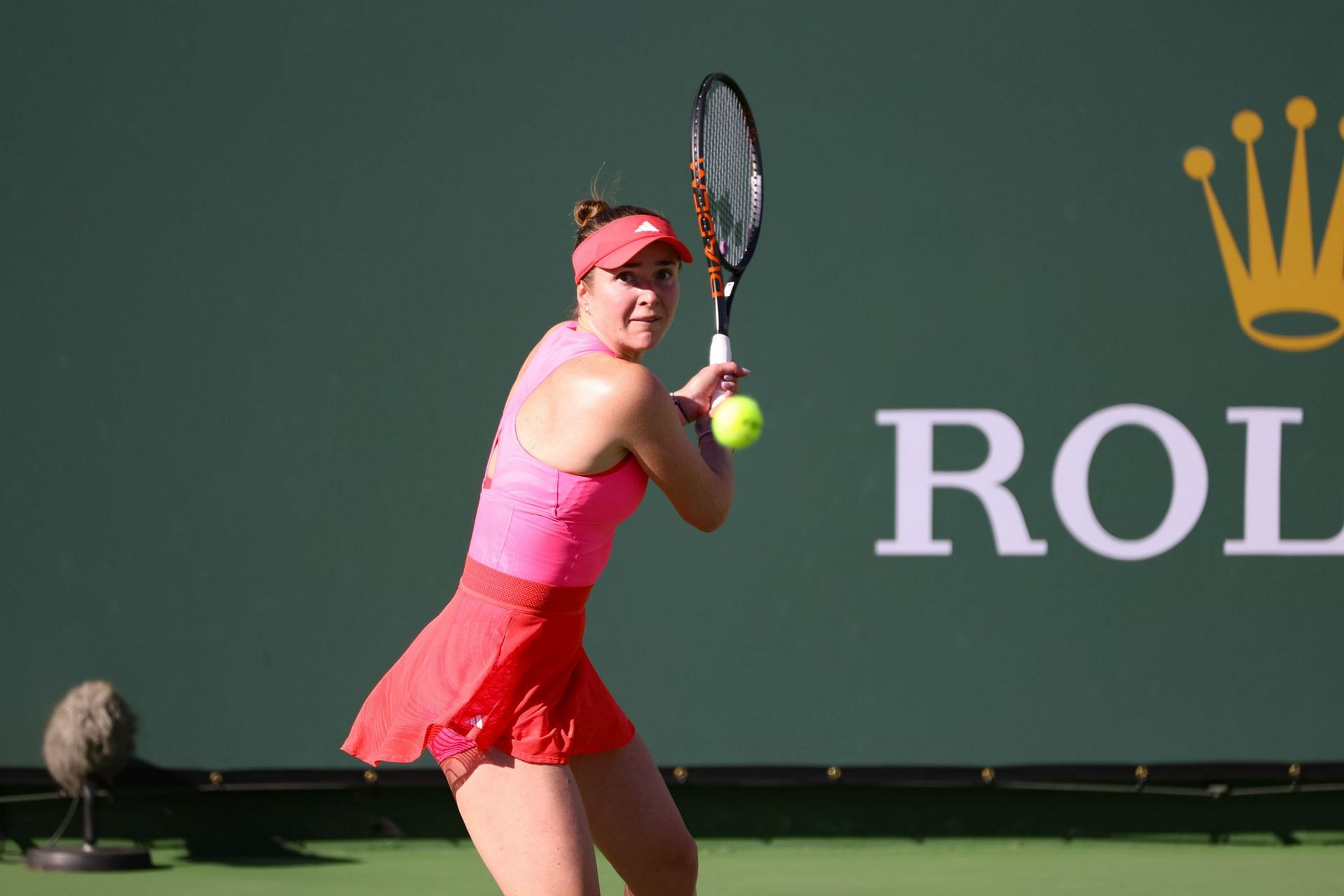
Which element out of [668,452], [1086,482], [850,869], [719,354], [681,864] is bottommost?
[850,869]

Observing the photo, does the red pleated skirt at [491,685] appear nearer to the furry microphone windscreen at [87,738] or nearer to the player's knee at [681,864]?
the player's knee at [681,864]

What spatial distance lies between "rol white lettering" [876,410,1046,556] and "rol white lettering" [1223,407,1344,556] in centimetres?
56

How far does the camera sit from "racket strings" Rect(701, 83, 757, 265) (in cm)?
288

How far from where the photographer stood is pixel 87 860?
3738mm

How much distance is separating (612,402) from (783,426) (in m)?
1.80

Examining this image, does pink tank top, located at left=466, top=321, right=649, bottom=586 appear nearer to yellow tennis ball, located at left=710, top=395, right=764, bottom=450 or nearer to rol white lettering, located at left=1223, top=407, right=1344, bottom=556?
yellow tennis ball, located at left=710, top=395, right=764, bottom=450

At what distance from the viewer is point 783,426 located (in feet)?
12.7

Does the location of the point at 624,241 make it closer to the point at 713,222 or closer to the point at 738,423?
the point at 738,423

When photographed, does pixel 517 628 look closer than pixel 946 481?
Yes

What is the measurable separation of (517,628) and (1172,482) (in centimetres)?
227

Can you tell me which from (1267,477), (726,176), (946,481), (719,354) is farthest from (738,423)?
(1267,477)

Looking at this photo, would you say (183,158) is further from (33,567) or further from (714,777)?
(714,777)

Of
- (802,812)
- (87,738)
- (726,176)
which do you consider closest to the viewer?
(726,176)

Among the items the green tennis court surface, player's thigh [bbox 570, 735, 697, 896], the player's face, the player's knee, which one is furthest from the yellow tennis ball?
the green tennis court surface
